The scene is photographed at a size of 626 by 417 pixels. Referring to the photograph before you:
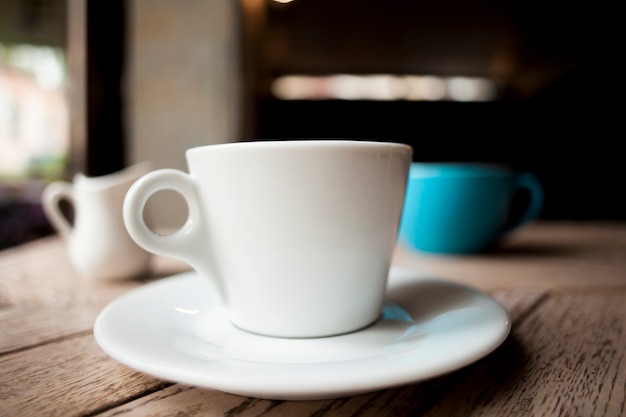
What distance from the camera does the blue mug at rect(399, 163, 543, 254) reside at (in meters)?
0.70

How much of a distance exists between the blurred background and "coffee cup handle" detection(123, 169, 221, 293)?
3.80ft

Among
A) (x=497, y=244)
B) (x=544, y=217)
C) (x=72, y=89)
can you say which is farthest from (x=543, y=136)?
(x=72, y=89)

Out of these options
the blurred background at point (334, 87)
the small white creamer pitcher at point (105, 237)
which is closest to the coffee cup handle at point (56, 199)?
the small white creamer pitcher at point (105, 237)

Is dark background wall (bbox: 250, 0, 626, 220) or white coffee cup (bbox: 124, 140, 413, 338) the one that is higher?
dark background wall (bbox: 250, 0, 626, 220)

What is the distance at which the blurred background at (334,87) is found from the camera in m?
1.44

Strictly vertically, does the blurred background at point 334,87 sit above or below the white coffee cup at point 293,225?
above

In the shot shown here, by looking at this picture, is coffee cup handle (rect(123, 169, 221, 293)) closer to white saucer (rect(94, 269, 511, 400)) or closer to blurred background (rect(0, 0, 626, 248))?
white saucer (rect(94, 269, 511, 400))

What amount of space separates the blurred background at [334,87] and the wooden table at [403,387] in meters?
1.04

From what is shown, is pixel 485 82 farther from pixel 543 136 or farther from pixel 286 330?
pixel 286 330

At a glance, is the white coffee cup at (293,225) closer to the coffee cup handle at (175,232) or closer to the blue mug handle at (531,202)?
the coffee cup handle at (175,232)

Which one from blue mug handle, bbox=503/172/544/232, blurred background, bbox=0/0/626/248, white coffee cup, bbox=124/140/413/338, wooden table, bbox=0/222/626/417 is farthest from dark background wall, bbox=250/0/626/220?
white coffee cup, bbox=124/140/413/338

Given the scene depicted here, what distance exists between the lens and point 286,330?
30 cm

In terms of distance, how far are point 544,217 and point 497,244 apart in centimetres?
196

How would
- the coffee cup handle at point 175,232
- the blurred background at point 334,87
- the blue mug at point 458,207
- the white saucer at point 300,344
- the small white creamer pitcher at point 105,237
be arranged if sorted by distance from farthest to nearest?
the blurred background at point 334,87 → the blue mug at point 458,207 → the small white creamer pitcher at point 105,237 → the coffee cup handle at point 175,232 → the white saucer at point 300,344
